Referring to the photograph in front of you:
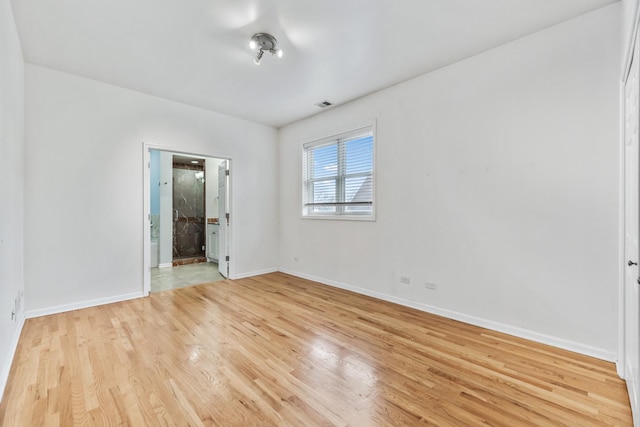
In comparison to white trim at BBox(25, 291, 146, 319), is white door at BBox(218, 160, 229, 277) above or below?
above

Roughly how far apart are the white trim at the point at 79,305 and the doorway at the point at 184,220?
0.67 feet

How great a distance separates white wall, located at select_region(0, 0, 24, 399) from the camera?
6.22ft

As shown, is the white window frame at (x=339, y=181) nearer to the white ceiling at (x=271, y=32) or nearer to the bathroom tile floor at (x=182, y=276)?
the white ceiling at (x=271, y=32)

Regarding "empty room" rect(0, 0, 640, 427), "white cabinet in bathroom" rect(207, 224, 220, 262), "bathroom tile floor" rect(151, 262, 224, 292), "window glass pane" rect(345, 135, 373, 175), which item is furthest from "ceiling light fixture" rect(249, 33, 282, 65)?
"white cabinet in bathroom" rect(207, 224, 220, 262)

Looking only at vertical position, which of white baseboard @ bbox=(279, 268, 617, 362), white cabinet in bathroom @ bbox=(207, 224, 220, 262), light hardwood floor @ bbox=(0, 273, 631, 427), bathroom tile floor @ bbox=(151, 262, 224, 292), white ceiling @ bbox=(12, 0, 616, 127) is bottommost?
light hardwood floor @ bbox=(0, 273, 631, 427)

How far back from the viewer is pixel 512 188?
2.59m

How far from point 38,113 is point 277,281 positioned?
357cm

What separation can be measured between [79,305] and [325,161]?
12.2 ft

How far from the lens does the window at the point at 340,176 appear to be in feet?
12.9

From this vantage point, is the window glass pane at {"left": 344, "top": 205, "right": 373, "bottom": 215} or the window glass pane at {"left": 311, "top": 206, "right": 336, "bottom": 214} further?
the window glass pane at {"left": 311, "top": 206, "right": 336, "bottom": 214}

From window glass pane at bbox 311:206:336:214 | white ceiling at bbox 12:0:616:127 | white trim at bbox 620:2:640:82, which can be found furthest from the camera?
Answer: window glass pane at bbox 311:206:336:214

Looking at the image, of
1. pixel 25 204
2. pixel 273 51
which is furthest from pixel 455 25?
pixel 25 204

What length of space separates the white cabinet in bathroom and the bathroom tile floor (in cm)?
31

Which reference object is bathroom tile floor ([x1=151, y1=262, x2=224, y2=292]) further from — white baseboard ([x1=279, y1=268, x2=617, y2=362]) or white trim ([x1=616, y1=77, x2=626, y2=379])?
white trim ([x1=616, y1=77, x2=626, y2=379])
